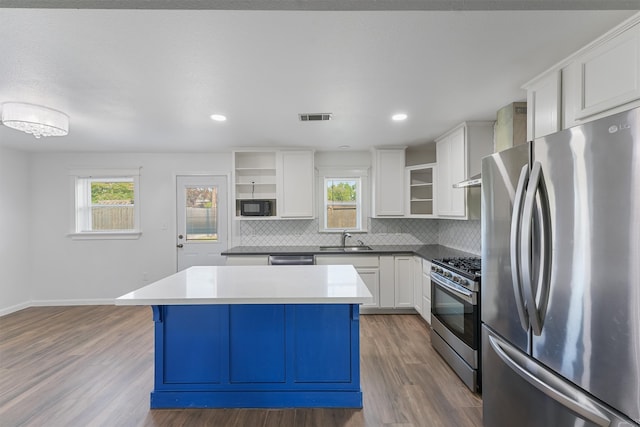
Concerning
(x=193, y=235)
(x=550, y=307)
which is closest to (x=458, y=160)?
(x=550, y=307)

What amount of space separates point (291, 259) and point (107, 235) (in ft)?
9.81

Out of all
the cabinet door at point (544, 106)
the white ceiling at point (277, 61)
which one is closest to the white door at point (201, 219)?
the white ceiling at point (277, 61)

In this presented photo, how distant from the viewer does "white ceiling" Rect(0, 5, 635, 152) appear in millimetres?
1430

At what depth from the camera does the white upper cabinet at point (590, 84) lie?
138 centimetres

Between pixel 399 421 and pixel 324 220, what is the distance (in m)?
2.97

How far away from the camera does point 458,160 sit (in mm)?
3232

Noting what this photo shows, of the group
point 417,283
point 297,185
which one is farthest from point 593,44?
point 297,185

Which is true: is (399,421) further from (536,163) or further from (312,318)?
(536,163)

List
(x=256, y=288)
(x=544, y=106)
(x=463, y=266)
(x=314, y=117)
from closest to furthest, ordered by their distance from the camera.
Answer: (x=544, y=106), (x=256, y=288), (x=463, y=266), (x=314, y=117)

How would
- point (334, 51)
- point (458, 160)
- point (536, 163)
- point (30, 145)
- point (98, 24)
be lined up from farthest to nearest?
1. point (30, 145)
2. point (458, 160)
3. point (334, 51)
4. point (98, 24)
5. point (536, 163)

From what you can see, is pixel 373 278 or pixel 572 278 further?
pixel 373 278

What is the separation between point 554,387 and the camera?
124 cm

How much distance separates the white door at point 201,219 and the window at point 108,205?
2.32ft

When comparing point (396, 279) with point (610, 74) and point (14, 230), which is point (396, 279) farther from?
point (14, 230)
